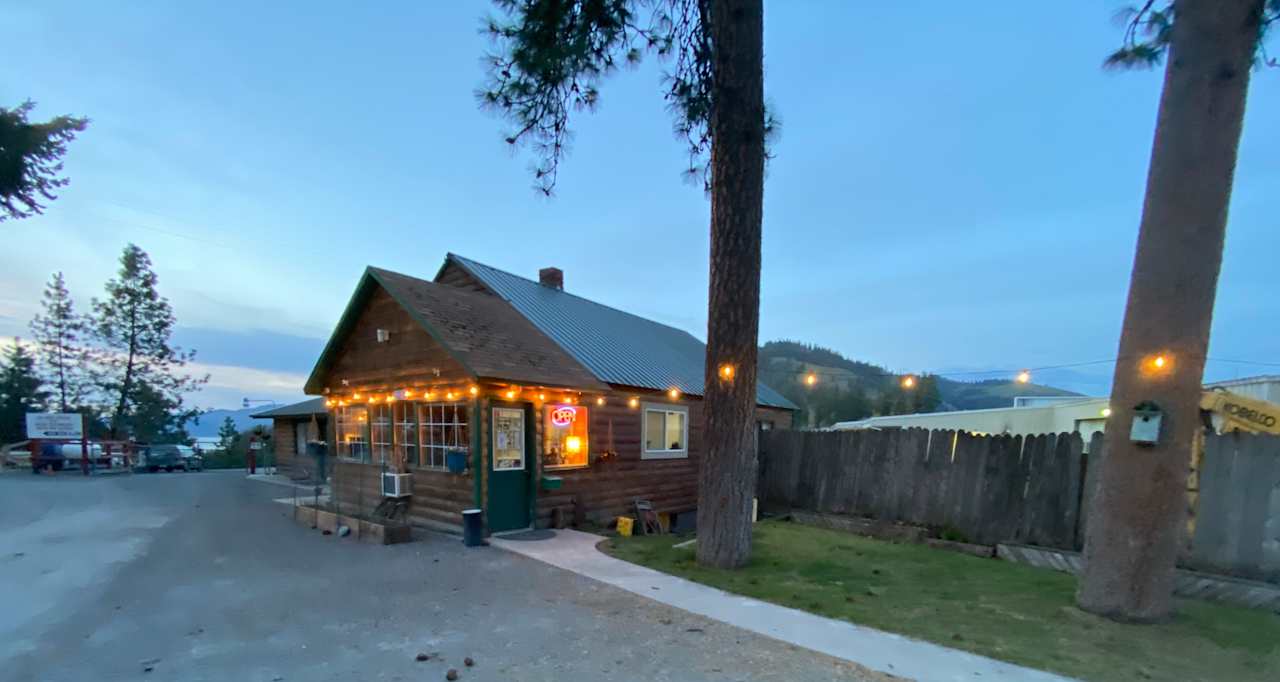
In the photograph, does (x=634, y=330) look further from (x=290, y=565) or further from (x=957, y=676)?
(x=957, y=676)

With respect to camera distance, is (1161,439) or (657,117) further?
(657,117)

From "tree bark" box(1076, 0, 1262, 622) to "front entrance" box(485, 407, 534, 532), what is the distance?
7649 mm

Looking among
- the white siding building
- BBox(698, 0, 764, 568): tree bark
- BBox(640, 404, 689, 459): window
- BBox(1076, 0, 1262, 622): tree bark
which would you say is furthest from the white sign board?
BBox(1076, 0, 1262, 622): tree bark

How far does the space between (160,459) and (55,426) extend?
12.3ft

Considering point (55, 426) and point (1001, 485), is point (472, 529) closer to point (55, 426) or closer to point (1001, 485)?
point (1001, 485)

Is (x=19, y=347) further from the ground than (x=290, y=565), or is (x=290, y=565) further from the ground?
(x=19, y=347)

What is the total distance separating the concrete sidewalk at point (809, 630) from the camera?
13.4ft

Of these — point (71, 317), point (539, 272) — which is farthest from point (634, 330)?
point (71, 317)

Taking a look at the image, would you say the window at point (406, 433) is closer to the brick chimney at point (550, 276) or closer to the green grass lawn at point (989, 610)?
the green grass lawn at point (989, 610)

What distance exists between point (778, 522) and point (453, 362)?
21.7 feet

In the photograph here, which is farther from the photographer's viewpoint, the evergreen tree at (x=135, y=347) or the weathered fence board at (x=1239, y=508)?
the evergreen tree at (x=135, y=347)

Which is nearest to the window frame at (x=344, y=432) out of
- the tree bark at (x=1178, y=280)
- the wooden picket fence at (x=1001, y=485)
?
the wooden picket fence at (x=1001, y=485)

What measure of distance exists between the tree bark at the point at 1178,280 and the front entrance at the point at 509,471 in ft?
25.1

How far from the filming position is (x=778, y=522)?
10.6m
